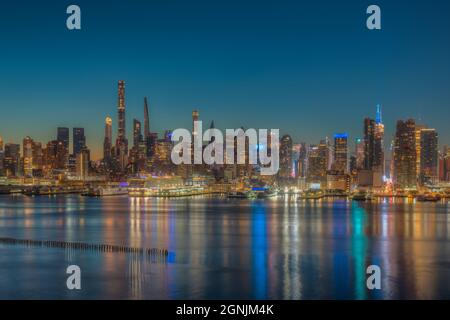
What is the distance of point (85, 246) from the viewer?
131 ft

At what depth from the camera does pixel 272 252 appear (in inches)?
1490

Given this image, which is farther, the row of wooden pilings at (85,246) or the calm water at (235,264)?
the row of wooden pilings at (85,246)

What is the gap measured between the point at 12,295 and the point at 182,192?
149500 millimetres

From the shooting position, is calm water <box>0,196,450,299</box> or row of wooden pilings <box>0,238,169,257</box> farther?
row of wooden pilings <box>0,238,169,257</box>

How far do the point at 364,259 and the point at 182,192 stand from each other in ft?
461

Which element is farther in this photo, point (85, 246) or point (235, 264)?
point (85, 246)

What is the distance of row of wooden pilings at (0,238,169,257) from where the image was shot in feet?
121

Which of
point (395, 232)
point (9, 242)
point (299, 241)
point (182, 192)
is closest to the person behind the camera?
point (9, 242)

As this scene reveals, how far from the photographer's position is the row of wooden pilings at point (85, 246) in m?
36.8

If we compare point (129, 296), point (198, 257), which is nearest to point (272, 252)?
point (198, 257)

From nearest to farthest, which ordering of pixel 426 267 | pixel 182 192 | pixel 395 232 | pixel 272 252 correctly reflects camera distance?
pixel 426 267
pixel 272 252
pixel 395 232
pixel 182 192

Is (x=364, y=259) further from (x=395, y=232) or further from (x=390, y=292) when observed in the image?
(x=395, y=232)
